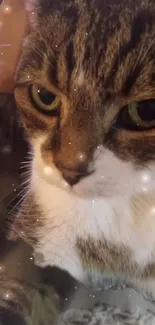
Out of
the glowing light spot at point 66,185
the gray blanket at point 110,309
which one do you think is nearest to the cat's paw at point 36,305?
the gray blanket at point 110,309

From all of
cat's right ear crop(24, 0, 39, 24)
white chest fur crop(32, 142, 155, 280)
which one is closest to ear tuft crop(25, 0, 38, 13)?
cat's right ear crop(24, 0, 39, 24)

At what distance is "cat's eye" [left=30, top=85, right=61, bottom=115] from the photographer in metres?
0.48

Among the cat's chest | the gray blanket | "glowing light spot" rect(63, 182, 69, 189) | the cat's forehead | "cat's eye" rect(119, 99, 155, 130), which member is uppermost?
the cat's forehead

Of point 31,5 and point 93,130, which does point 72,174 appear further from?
point 31,5

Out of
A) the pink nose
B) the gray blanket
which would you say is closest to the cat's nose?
the pink nose

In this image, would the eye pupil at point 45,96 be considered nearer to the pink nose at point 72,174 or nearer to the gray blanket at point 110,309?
the pink nose at point 72,174

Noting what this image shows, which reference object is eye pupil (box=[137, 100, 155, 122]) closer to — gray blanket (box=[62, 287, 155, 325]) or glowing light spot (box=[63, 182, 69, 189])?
glowing light spot (box=[63, 182, 69, 189])

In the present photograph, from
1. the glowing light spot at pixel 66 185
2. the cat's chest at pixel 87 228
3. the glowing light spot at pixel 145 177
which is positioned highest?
the glowing light spot at pixel 145 177

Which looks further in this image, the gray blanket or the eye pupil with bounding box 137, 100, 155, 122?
the gray blanket

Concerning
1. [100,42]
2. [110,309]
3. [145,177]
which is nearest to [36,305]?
[110,309]

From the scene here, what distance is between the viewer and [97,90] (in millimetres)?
445

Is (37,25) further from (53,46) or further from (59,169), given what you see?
(59,169)

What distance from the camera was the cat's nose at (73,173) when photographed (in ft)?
1.51

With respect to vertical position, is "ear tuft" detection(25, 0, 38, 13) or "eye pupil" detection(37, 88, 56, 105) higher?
"ear tuft" detection(25, 0, 38, 13)
